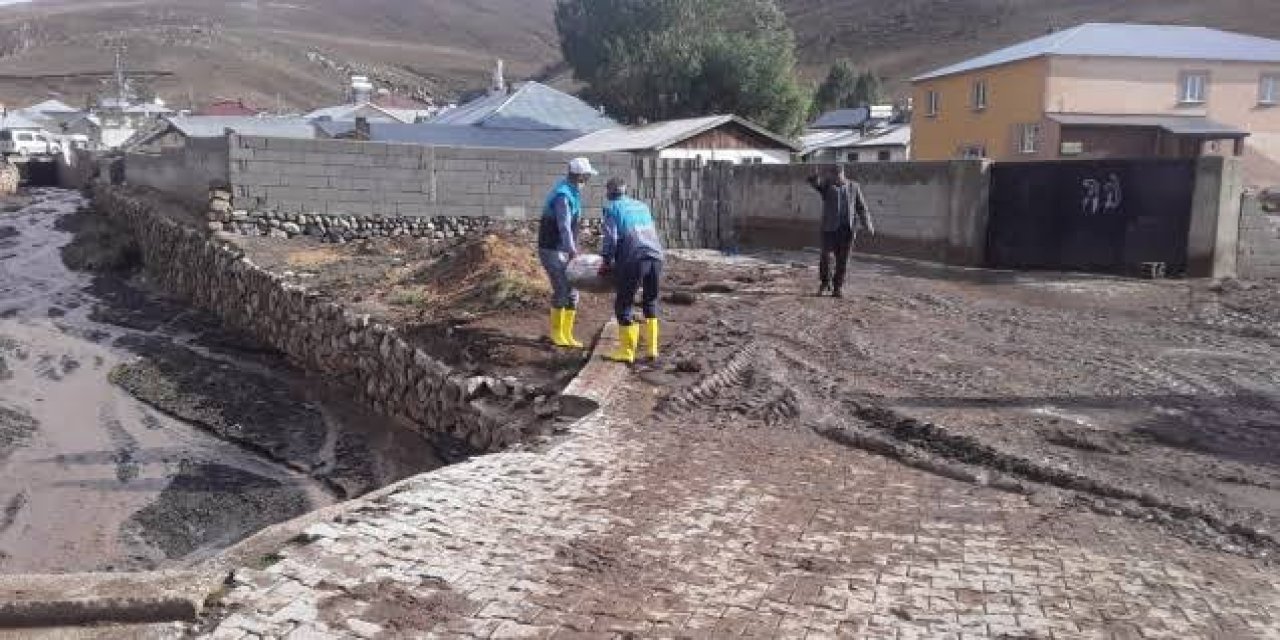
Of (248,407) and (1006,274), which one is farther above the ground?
(1006,274)

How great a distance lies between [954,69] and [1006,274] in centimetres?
2319

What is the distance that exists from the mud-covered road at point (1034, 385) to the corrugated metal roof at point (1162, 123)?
19.9 m

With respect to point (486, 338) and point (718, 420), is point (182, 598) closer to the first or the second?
point (718, 420)

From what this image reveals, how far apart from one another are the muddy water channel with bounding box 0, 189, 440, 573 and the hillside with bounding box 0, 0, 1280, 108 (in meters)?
68.0

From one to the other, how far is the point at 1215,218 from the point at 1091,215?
1599 mm

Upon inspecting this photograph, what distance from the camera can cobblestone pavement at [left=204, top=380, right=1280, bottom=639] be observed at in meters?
3.93

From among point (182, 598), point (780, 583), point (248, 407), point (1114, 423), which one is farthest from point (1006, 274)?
point (182, 598)

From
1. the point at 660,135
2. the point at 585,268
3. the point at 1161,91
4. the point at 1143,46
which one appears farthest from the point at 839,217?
the point at 1143,46

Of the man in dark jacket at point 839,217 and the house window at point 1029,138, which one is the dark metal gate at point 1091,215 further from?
the house window at point 1029,138

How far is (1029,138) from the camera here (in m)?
33.4

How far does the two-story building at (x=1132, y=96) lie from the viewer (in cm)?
3206

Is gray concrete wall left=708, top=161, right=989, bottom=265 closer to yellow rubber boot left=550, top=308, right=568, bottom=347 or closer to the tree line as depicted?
yellow rubber boot left=550, top=308, right=568, bottom=347

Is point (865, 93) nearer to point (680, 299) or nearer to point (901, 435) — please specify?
point (680, 299)

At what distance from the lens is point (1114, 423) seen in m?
7.21
